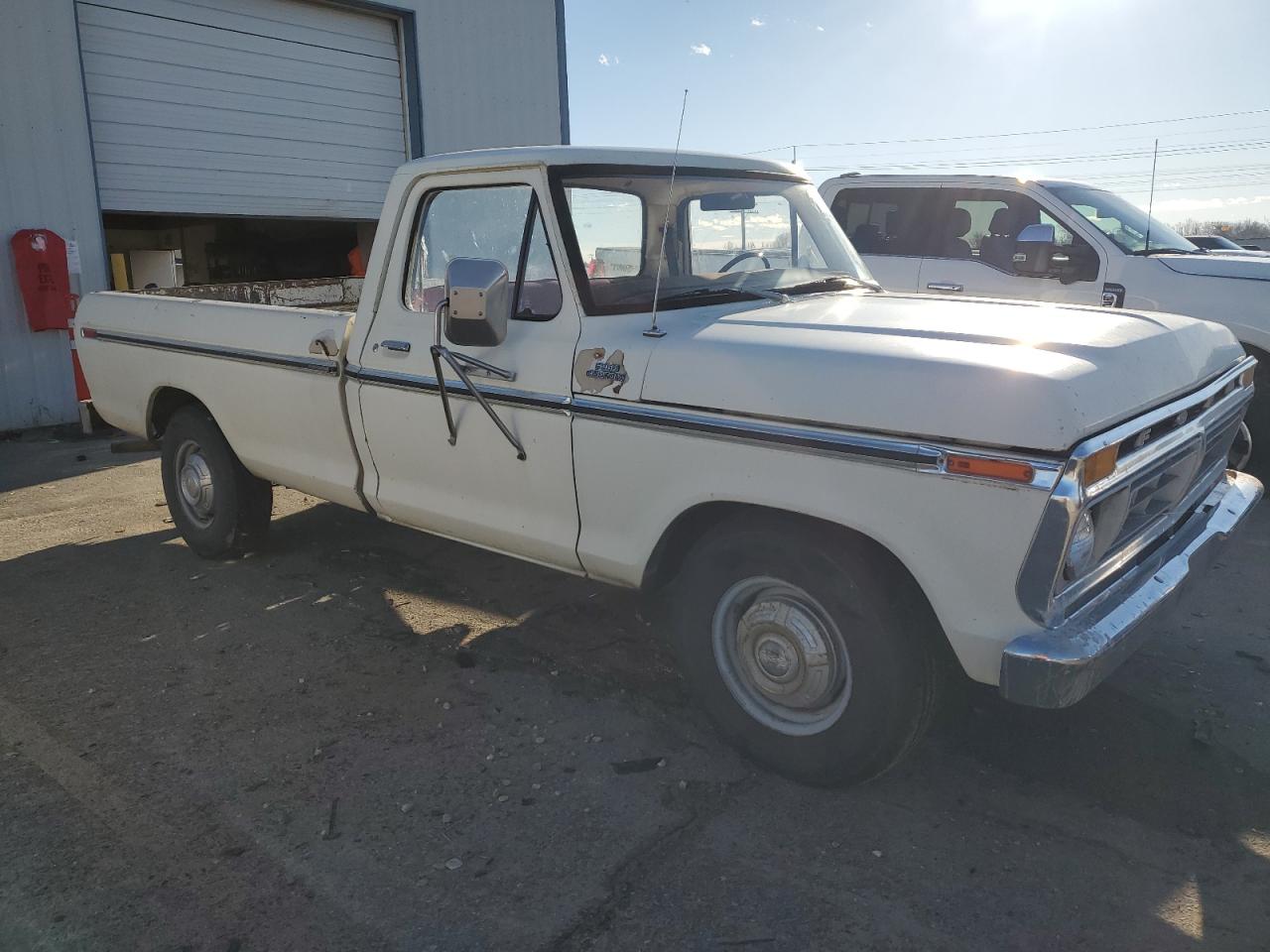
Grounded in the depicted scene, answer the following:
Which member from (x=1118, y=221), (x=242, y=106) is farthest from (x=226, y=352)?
(x=242, y=106)

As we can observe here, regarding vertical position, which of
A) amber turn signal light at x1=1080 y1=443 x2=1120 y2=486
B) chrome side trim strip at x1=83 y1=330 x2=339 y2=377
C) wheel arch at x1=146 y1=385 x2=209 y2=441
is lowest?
wheel arch at x1=146 y1=385 x2=209 y2=441

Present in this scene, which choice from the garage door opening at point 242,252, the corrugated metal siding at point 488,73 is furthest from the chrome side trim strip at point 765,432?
the garage door opening at point 242,252

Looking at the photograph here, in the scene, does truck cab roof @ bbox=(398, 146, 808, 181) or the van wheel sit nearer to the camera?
the van wheel

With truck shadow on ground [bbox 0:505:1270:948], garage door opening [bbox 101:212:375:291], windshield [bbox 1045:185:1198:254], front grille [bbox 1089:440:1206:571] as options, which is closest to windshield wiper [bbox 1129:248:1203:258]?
windshield [bbox 1045:185:1198:254]

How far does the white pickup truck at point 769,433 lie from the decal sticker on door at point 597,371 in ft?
0.07

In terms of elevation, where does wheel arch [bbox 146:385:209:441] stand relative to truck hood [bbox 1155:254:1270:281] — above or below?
below

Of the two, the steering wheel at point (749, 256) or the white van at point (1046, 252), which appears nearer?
the steering wheel at point (749, 256)

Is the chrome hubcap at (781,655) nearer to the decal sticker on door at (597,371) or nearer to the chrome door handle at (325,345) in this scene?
the decal sticker on door at (597,371)

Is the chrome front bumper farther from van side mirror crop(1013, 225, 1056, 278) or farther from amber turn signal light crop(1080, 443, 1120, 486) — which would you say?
van side mirror crop(1013, 225, 1056, 278)

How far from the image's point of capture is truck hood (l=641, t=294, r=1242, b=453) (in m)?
2.53

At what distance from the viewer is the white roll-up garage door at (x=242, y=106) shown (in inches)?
377

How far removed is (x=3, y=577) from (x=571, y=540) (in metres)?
3.66

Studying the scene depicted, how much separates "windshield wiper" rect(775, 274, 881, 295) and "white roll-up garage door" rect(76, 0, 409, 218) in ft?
27.2

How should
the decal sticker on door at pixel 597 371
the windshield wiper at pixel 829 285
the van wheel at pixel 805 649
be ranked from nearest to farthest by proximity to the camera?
1. the van wheel at pixel 805 649
2. the decal sticker on door at pixel 597 371
3. the windshield wiper at pixel 829 285
